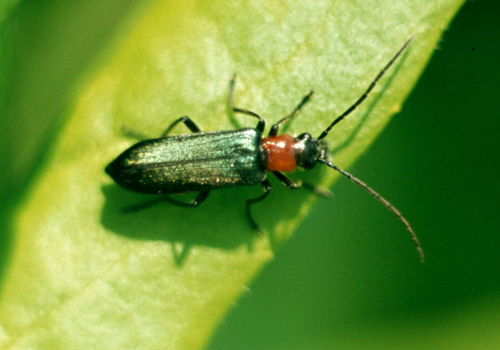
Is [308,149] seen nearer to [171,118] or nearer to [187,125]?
[187,125]

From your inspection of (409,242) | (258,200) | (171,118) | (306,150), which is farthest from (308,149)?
(409,242)

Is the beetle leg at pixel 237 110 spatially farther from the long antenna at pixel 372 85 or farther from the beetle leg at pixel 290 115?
the long antenna at pixel 372 85

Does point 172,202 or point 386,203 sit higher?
point 386,203

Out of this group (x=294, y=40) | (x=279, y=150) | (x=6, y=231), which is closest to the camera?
(x=6, y=231)

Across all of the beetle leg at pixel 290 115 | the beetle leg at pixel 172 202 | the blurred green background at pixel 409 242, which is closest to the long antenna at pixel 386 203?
the blurred green background at pixel 409 242

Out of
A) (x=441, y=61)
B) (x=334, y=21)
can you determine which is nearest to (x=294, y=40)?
(x=334, y=21)

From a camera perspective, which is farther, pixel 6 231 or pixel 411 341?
pixel 411 341

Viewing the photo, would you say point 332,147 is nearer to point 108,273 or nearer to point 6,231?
point 108,273
